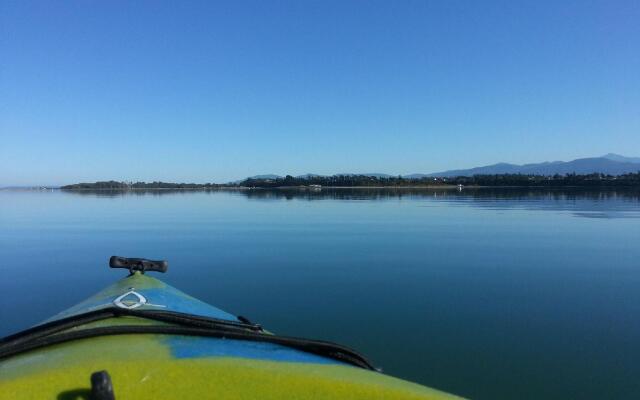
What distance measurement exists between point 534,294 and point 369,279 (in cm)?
286

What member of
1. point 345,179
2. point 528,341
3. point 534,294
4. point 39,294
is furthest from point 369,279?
point 345,179

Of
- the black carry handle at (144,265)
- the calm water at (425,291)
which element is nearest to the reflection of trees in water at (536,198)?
the calm water at (425,291)

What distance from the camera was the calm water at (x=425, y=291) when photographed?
495 cm

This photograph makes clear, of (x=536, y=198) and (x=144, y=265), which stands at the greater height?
(x=144, y=265)

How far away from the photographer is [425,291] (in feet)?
27.1

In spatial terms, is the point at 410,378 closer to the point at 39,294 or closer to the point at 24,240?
the point at 39,294

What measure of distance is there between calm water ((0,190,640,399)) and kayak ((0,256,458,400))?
282 cm

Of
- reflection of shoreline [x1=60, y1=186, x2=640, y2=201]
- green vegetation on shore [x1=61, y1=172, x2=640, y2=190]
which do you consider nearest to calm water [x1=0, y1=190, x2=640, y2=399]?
reflection of shoreline [x1=60, y1=186, x2=640, y2=201]

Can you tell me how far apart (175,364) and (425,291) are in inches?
274

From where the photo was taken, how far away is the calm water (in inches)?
195

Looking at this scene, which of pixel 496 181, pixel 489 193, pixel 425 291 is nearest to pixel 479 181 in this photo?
pixel 496 181

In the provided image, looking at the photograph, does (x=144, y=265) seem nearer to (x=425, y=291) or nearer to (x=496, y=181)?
(x=425, y=291)

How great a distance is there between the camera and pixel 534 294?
8070 mm

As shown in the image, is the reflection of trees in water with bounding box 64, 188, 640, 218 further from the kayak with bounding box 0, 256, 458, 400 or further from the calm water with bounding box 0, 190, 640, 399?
the kayak with bounding box 0, 256, 458, 400
